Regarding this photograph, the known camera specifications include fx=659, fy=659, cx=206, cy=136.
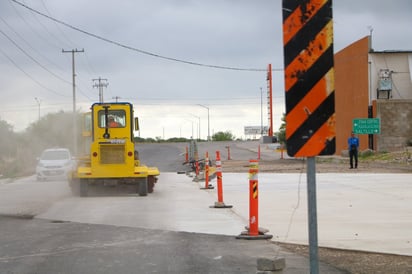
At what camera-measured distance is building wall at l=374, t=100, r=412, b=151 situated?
45.7m

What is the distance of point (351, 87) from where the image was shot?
50.1 metres

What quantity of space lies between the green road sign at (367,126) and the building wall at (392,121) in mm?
1189

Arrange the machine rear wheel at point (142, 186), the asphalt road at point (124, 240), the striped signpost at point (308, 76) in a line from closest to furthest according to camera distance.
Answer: the striped signpost at point (308, 76) → the asphalt road at point (124, 240) → the machine rear wheel at point (142, 186)

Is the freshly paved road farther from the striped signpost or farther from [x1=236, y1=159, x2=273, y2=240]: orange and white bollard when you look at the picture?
the striped signpost

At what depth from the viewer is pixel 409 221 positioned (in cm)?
1340

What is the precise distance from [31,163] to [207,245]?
46.9m

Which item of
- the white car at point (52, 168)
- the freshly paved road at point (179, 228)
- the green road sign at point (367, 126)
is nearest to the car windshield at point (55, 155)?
the white car at point (52, 168)

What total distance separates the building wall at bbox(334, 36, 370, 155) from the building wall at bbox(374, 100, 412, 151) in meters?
1.38

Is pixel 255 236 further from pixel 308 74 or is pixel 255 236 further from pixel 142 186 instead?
pixel 142 186

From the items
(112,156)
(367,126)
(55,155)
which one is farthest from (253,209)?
(367,126)

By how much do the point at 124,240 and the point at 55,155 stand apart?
73.8 ft

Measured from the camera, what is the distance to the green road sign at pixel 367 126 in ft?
146

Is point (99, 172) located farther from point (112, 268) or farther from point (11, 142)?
point (11, 142)

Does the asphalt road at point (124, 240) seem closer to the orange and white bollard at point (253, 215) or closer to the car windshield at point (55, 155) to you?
the orange and white bollard at point (253, 215)
